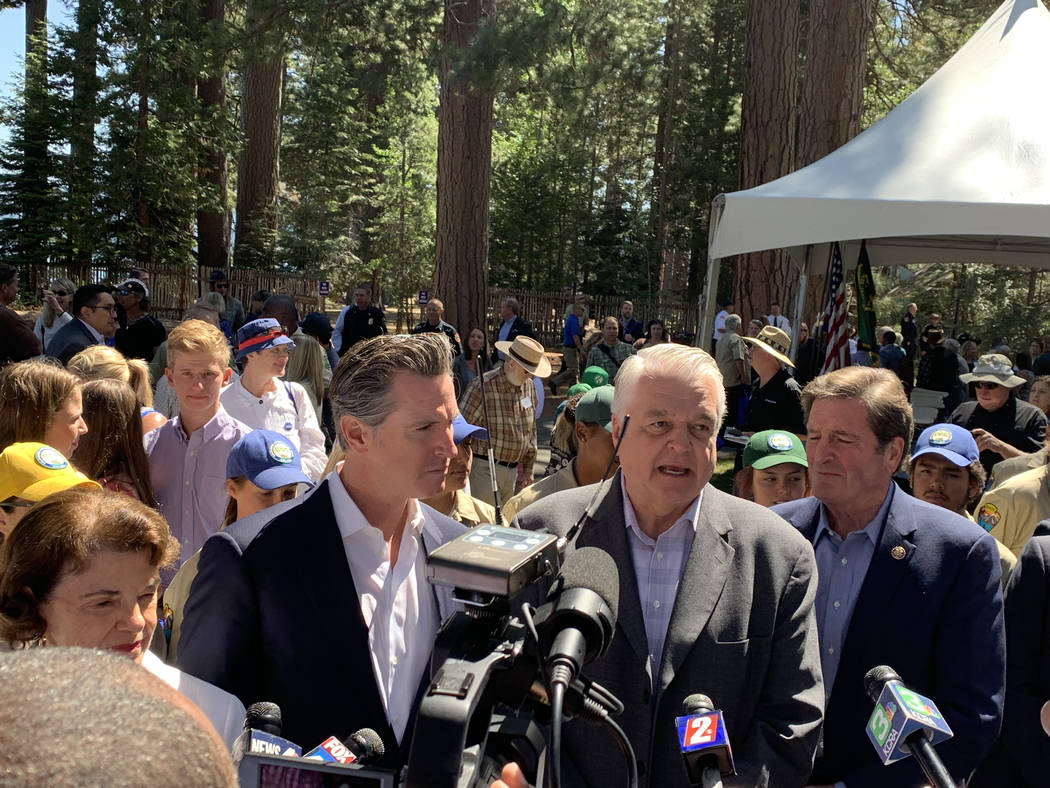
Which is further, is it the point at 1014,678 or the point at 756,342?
the point at 756,342

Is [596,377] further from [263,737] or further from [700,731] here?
[263,737]

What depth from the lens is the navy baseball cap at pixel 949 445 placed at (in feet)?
12.7

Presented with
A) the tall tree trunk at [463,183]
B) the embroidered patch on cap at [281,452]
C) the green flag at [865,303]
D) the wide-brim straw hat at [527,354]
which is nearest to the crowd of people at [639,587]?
the embroidered patch on cap at [281,452]

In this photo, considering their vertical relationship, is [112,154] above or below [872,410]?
above

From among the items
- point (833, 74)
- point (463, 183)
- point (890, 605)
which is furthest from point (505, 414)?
point (833, 74)

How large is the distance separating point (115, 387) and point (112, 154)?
21.8 m

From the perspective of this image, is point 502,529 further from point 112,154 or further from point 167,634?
point 112,154

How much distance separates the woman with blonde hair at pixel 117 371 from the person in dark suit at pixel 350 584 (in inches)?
95.4

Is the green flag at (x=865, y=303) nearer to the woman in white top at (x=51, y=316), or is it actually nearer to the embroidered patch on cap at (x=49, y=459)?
the woman in white top at (x=51, y=316)

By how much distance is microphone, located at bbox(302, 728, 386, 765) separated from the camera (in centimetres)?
130

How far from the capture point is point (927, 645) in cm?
253

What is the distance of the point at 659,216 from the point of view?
3144 centimetres

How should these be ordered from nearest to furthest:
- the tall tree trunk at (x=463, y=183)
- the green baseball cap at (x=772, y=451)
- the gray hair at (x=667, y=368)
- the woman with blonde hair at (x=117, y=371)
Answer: the gray hair at (x=667, y=368) → the green baseball cap at (x=772, y=451) → the woman with blonde hair at (x=117, y=371) → the tall tree trunk at (x=463, y=183)

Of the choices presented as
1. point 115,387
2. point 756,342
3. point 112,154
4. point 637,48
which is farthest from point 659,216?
point 115,387
